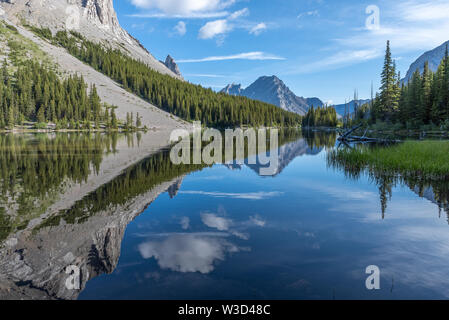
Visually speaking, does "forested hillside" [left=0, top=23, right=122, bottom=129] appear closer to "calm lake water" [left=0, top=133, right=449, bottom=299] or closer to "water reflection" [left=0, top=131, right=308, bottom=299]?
"water reflection" [left=0, top=131, right=308, bottom=299]

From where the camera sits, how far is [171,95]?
14138cm

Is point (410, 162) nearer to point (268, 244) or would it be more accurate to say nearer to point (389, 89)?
point (268, 244)

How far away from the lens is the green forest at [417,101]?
46.7m

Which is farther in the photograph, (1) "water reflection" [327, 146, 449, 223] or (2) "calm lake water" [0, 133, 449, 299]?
(1) "water reflection" [327, 146, 449, 223]

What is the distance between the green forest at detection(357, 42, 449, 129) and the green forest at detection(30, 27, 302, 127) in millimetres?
79462

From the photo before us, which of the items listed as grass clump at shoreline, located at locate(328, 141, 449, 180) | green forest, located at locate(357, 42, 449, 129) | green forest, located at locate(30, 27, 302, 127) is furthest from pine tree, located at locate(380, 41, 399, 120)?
green forest, located at locate(30, 27, 302, 127)

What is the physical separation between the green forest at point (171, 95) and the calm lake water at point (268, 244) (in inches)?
4932

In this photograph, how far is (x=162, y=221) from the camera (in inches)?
399

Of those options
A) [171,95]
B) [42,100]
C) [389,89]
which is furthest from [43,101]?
[389,89]

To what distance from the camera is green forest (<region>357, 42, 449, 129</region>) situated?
153ft

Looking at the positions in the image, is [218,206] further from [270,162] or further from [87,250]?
[270,162]

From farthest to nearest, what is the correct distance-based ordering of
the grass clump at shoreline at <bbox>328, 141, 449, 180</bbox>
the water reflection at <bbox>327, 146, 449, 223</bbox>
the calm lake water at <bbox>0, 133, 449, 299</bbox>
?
the grass clump at shoreline at <bbox>328, 141, 449, 180</bbox> < the water reflection at <bbox>327, 146, 449, 223</bbox> < the calm lake water at <bbox>0, 133, 449, 299</bbox>

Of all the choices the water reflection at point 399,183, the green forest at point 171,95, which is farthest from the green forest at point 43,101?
the water reflection at point 399,183

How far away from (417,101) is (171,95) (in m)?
110
